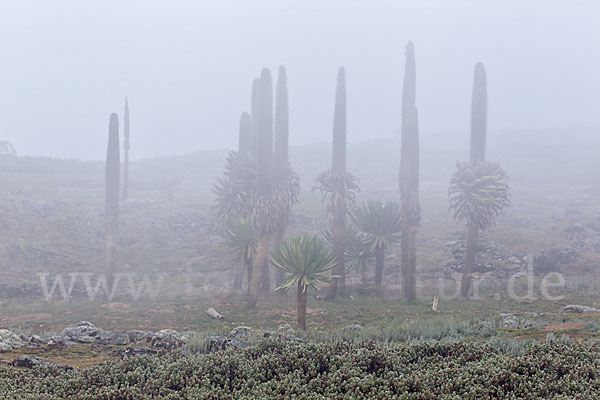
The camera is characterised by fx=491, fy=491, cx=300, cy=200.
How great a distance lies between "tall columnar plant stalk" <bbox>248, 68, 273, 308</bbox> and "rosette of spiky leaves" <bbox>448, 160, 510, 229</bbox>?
24.4ft

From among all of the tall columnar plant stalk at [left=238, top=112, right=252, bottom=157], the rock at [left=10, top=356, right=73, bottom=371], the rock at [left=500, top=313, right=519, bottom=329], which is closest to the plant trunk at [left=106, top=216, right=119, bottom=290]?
the tall columnar plant stalk at [left=238, top=112, right=252, bottom=157]

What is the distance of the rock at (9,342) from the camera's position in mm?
9250

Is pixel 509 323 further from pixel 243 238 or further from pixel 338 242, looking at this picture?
pixel 243 238

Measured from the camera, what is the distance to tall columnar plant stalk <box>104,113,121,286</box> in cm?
2288

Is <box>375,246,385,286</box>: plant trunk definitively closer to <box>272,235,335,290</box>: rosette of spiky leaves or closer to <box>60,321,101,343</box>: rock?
<box>272,235,335,290</box>: rosette of spiky leaves

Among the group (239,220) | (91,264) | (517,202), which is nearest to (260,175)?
(239,220)

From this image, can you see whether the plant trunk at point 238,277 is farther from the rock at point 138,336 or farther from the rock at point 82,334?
the rock at point 138,336

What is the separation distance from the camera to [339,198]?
Result: 20656 millimetres

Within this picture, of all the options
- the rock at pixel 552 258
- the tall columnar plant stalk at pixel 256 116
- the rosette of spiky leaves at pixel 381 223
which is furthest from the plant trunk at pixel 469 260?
the tall columnar plant stalk at pixel 256 116

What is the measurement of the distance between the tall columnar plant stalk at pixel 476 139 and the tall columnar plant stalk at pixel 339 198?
5.08m

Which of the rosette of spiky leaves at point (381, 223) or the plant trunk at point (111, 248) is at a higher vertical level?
the rosette of spiky leaves at point (381, 223)

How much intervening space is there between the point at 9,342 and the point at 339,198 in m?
13.6

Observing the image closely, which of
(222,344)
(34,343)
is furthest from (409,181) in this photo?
(34,343)

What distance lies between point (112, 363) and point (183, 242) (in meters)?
24.7
